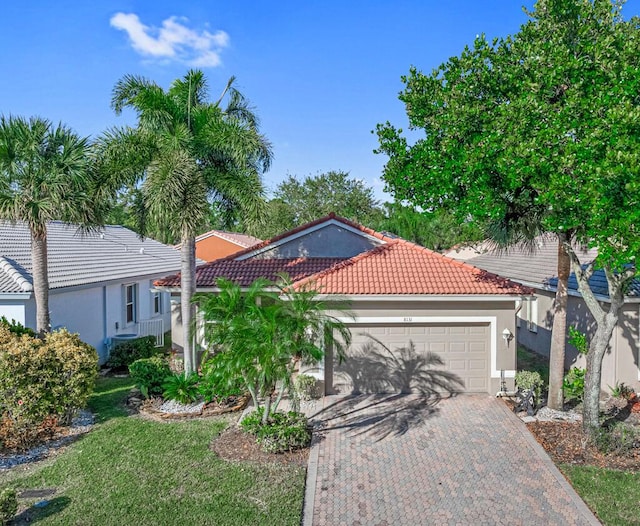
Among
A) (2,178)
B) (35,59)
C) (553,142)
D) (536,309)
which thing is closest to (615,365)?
(536,309)

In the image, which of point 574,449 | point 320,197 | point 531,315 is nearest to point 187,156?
point 574,449

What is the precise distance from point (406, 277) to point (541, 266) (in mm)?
8988

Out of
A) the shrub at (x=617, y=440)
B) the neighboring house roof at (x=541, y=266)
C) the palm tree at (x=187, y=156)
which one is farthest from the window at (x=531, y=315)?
the palm tree at (x=187, y=156)

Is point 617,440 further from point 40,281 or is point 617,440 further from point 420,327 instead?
point 40,281

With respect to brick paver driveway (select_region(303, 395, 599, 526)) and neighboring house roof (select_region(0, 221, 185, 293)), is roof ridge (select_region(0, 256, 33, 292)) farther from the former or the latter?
brick paver driveway (select_region(303, 395, 599, 526))

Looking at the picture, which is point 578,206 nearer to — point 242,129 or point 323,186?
point 242,129

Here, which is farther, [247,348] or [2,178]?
[2,178]

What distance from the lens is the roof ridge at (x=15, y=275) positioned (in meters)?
13.7

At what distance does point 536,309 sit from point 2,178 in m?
19.6

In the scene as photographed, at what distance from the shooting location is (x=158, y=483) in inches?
323

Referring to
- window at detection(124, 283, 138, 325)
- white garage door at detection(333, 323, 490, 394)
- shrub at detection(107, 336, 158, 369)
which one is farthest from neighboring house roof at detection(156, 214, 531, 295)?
window at detection(124, 283, 138, 325)

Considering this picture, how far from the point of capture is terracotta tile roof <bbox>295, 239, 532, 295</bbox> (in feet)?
42.1

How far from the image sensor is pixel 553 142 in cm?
870

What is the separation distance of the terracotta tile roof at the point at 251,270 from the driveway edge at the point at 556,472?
7837 mm
